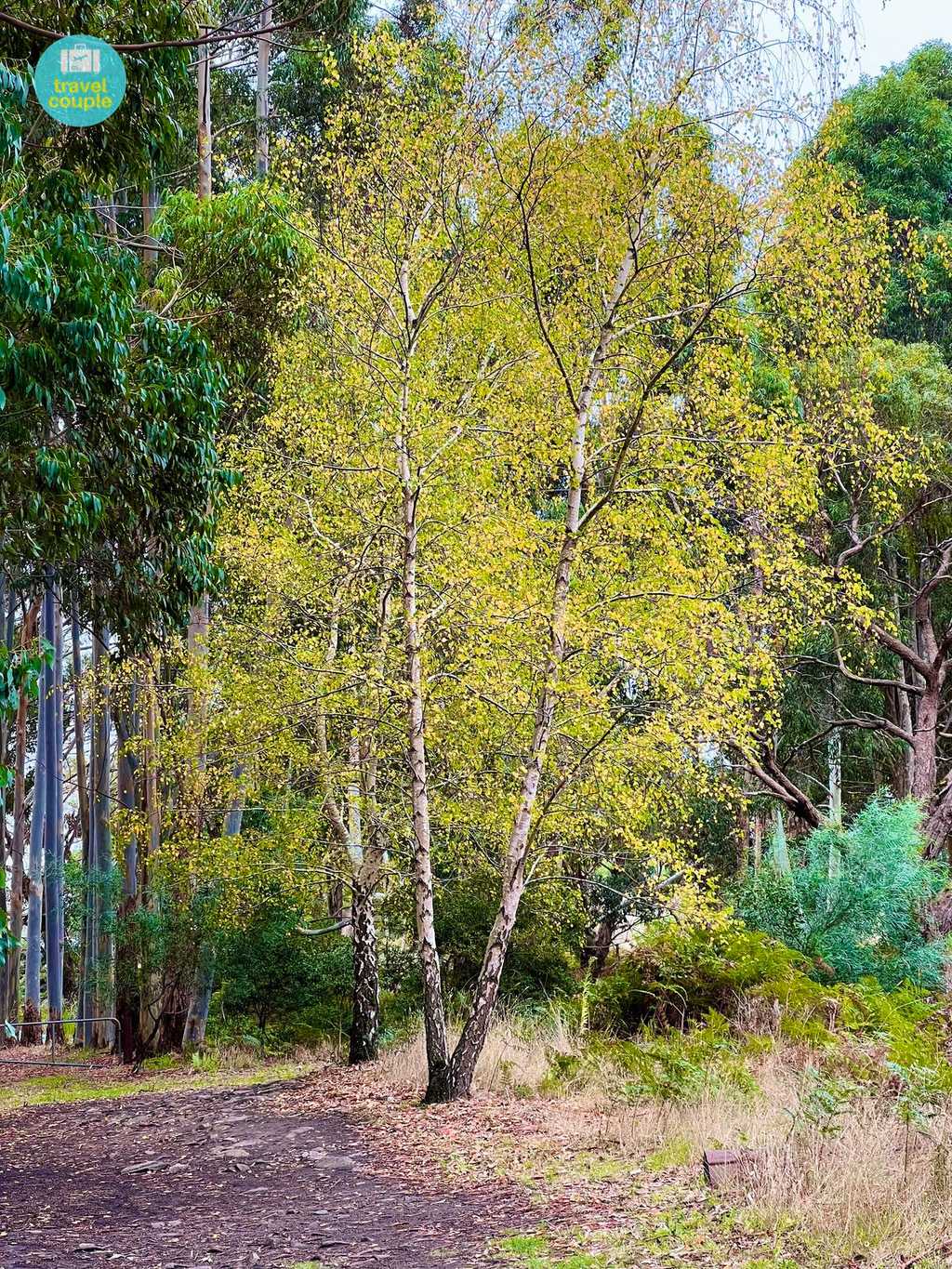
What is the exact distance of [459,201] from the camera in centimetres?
973

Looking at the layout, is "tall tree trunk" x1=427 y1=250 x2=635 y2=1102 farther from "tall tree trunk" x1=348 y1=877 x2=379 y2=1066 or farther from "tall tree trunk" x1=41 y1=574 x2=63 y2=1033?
"tall tree trunk" x1=41 y1=574 x2=63 y2=1033

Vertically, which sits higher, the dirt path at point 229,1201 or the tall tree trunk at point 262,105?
the tall tree trunk at point 262,105

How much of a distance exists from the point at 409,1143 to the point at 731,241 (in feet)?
22.7

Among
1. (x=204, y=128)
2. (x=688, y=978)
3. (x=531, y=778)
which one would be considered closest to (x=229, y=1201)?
(x=531, y=778)

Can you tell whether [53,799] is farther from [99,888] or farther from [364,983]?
[364,983]

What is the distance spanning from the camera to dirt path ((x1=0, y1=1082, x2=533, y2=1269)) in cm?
568

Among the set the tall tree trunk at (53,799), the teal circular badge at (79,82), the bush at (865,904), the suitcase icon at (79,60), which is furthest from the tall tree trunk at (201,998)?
the suitcase icon at (79,60)

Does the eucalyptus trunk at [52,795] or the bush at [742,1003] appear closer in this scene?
the bush at [742,1003]

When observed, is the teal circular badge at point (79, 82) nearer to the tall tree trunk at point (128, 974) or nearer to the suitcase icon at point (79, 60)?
the suitcase icon at point (79, 60)

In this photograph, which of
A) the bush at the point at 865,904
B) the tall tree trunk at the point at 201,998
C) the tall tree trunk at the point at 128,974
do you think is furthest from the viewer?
the tall tree trunk at the point at 128,974

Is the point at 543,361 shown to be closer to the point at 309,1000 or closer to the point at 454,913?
the point at 454,913

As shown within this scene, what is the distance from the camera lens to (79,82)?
24.1ft

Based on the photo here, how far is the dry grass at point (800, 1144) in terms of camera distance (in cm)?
474

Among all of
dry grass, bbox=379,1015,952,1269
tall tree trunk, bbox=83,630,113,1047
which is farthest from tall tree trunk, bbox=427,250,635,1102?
tall tree trunk, bbox=83,630,113,1047
